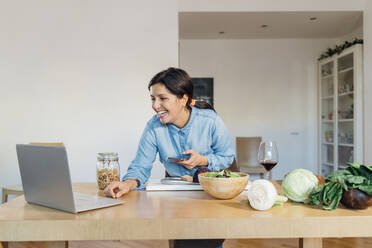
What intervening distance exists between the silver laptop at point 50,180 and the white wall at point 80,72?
2898 mm

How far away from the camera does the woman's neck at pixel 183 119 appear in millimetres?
1833

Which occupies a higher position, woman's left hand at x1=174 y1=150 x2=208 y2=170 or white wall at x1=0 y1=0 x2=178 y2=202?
white wall at x1=0 y1=0 x2=178 y2=202

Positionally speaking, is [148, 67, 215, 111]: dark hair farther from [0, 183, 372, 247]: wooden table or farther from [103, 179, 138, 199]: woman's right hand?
[0, 183, 372, 247]: wooden table

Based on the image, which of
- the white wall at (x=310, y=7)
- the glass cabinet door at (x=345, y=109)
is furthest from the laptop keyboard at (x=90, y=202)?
the glass cabinet door at (x=345, y=109)

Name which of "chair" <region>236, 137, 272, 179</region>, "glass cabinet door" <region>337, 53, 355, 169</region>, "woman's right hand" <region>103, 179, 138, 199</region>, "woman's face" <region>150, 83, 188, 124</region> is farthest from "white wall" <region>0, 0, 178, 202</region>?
"woman's right hand" <region>103, 179, 138, 199</region>

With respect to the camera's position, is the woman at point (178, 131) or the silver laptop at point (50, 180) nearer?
the silver laptop at point (50, 180)

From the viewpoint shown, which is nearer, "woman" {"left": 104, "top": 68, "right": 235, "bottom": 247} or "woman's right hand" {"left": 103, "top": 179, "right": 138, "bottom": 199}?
"woman's right hand" {"left": 103, "top": 179, "right": 138, "bottom": 199}

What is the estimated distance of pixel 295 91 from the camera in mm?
5918

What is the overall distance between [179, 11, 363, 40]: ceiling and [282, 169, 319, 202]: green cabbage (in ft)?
11.7

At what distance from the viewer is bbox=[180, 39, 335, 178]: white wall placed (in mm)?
5895

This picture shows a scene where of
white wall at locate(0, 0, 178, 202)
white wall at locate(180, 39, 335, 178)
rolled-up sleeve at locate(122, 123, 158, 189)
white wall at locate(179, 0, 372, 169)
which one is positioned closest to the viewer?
rolled-up sleeve at locate(122, 123, 158, 189)

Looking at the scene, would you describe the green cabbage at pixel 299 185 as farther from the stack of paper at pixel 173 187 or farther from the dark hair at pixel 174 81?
the dark hair at pixel 174 81

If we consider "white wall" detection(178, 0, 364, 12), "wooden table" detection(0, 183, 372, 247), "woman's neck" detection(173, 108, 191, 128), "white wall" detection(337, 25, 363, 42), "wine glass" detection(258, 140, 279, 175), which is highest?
"white wall" detection(178, 0, 364, 12)

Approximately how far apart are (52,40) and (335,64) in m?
4.01
